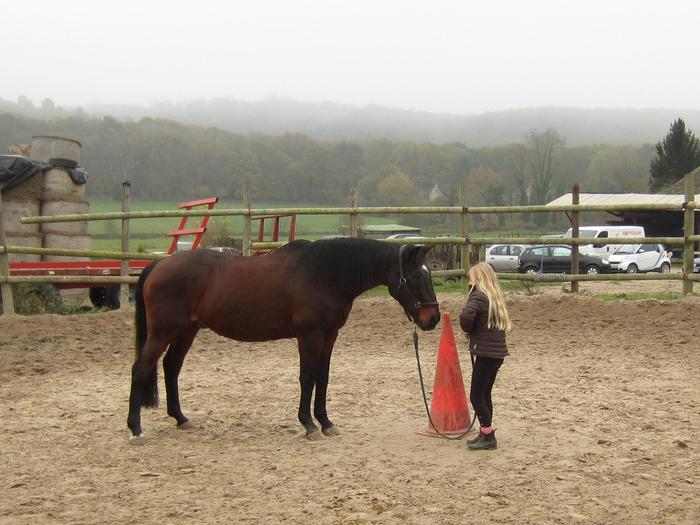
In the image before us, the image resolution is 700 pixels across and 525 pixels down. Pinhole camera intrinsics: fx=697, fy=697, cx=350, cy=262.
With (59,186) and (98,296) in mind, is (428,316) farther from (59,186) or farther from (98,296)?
(98,296)

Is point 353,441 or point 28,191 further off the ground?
point 28,191

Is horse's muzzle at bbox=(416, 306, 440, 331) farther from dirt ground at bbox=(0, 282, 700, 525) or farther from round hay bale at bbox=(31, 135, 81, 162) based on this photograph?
round hay bale at bbox=(31, 135, 81, 162)

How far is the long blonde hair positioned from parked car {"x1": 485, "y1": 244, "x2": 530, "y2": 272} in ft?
57.6

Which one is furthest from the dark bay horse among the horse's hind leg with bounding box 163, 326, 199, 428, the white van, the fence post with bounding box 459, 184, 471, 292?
the white van

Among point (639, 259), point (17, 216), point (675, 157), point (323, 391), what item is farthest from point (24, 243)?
point (675, 157)

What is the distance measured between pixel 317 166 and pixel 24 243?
2545 cm

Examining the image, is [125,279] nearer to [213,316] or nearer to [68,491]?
[213,316]

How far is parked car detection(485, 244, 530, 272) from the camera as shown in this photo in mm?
22078

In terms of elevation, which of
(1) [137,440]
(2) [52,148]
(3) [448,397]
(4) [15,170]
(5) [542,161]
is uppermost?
(5) [542,161]

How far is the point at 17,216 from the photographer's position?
1134cm

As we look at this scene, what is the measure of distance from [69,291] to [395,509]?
966cm

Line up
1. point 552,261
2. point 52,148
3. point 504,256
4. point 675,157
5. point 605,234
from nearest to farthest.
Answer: point 52,148 → point 552,261 → point 504,256 → point 605,234 → point 675,157

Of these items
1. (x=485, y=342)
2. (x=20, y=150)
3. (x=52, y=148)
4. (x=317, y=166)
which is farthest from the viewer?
(x=317, y=166)

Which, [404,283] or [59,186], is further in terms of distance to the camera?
[59,186]
